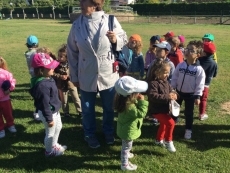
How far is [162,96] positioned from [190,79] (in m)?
0.88

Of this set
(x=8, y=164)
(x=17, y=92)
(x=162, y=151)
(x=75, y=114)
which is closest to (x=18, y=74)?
(x=17, y=92)

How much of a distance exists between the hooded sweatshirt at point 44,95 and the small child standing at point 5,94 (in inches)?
43.8

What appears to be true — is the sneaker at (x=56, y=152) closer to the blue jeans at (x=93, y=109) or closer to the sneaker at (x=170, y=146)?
the blue jeans at (x=93, y=109)

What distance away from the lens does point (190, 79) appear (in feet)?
15.5

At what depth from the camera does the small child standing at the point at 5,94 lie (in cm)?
481

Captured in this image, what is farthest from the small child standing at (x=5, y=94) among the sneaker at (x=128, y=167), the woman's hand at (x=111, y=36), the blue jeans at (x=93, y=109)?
the sneaker at (x=128, y=167)

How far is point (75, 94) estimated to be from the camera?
576 cm

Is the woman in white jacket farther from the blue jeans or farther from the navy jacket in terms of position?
the navy jacket

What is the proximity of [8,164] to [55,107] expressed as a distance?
110 centimetres

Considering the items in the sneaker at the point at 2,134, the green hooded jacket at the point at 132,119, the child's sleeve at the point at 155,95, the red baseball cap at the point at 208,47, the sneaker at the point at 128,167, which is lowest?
the sneaker at the point at 128,167

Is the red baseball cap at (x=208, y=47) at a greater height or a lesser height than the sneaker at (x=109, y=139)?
greater

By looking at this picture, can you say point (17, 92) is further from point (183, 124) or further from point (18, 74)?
point (183, 124)

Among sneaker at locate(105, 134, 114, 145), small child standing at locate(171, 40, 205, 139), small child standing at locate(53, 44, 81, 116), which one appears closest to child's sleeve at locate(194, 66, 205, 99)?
small child standing at locate(171, 40, 205, 139)

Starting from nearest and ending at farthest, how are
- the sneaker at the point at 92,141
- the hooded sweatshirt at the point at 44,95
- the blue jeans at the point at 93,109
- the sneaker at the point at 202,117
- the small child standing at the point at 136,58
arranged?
1. the hooded sweatshirt at the point at 44,95
2. the blue jeans at the point at 93,109
3. the sneaker at the point at 92,141
4. the sneaker at the point at 202,117
5. the small child standing at the point at 136,58
